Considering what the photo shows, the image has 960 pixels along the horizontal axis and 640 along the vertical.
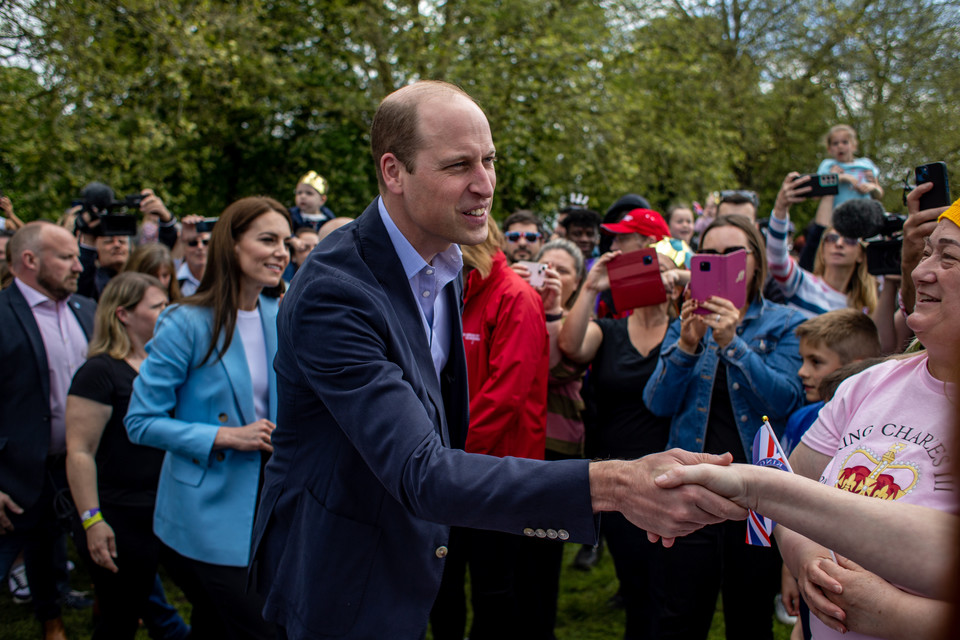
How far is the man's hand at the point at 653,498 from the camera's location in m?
1.68

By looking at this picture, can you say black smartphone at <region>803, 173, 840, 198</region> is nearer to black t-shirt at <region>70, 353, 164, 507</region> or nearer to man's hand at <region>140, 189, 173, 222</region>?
black t-shirt at <region>70, 353, 164, 507</region>

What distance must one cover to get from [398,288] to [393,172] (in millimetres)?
368

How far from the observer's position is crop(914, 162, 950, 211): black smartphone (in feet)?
8.13

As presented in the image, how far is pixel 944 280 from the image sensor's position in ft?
6.27

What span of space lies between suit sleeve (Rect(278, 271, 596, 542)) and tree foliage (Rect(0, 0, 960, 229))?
5.33 metres

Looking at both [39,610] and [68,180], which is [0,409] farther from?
[68,180]

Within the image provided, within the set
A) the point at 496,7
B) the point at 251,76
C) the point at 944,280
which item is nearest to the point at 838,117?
the point at 496,7

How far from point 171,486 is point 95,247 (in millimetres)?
3776

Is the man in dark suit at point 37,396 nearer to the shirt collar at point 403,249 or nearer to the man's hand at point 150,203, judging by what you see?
the man's hand at point 150,203

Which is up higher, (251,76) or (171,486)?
(251,76)

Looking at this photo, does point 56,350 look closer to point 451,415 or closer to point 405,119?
point 451,415

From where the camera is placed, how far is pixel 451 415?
2338 mm

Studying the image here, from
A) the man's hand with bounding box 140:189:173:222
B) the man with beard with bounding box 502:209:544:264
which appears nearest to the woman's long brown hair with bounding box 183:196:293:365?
the man with beard with bounding box 502:209:544:264

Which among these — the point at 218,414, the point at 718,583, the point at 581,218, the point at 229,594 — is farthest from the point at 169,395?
the point at 581,218
